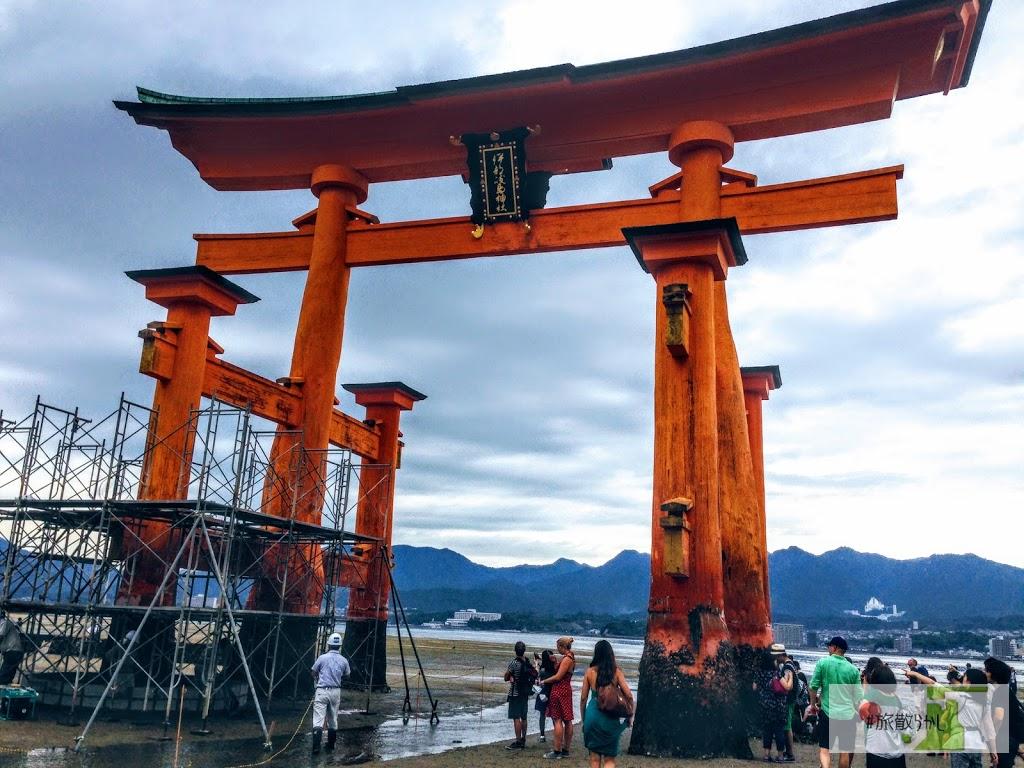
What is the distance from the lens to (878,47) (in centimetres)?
1291

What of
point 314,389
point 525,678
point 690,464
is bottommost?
point 525,678

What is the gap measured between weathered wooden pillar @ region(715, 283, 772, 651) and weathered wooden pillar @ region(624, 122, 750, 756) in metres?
1.26

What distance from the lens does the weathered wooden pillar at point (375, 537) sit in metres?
17.0

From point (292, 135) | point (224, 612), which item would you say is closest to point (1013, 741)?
point (224, 612)

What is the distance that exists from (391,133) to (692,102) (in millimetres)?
5453

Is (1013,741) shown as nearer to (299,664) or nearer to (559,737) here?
(559,737)

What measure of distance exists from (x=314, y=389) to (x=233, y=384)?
1.43m

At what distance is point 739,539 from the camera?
43.0ft

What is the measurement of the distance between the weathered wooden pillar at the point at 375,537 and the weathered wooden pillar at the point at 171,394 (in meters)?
3.92

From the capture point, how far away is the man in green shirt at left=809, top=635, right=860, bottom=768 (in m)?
8.12

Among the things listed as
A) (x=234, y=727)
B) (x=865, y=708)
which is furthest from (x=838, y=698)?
(x=234, y=727)

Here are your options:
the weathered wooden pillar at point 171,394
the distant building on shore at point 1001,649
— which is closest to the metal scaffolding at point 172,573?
the weathered wooden pillar at point 171,394

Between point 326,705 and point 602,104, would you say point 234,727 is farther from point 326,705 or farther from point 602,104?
point 602,104

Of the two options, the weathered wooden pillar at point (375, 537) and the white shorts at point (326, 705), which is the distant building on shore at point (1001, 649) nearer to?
the weathered wooden pillar at point (375, 537)
